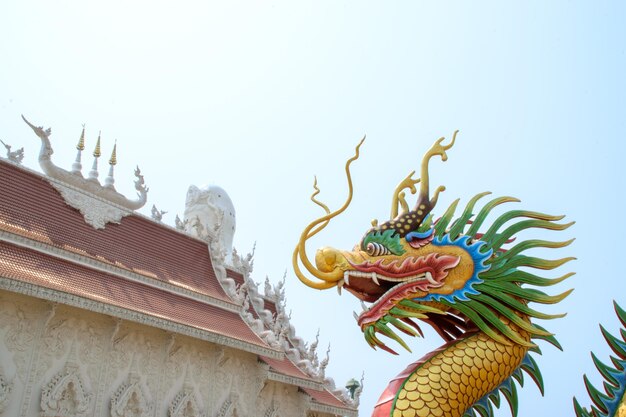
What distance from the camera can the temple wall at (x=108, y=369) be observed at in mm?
9969

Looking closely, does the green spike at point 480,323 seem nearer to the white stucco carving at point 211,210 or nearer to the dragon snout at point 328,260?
the dragon snout at point 328,260

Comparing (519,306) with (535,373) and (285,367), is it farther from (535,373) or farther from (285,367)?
(285,367)

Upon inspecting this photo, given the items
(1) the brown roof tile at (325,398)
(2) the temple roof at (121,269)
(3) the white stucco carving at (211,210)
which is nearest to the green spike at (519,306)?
(2) the temple roof at (121,269)

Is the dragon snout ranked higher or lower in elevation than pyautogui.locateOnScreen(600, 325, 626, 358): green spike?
higher

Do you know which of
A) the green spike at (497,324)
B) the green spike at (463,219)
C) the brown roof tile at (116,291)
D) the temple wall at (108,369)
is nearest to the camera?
the green spike at (497,324)

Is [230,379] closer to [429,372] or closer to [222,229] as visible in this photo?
[222,229]

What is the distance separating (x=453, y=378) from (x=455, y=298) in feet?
2.23

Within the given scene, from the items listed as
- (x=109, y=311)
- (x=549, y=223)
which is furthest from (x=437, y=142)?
(x=109, y=311)

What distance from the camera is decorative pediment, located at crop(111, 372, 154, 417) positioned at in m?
11.1

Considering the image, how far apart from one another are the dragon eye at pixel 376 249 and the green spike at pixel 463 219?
0.63m

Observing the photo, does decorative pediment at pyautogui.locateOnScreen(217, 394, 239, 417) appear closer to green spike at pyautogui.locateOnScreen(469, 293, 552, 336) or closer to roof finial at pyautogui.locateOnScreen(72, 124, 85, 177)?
roof finial at pyautogui.locateOnScreen(72, 124, 85, 177)

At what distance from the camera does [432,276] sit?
6148mm

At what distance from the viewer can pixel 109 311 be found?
10609 millimetres

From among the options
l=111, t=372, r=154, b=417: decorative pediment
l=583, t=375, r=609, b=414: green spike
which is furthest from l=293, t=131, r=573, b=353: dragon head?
l=111, t=372, r=154, b=417: decorative pediment
